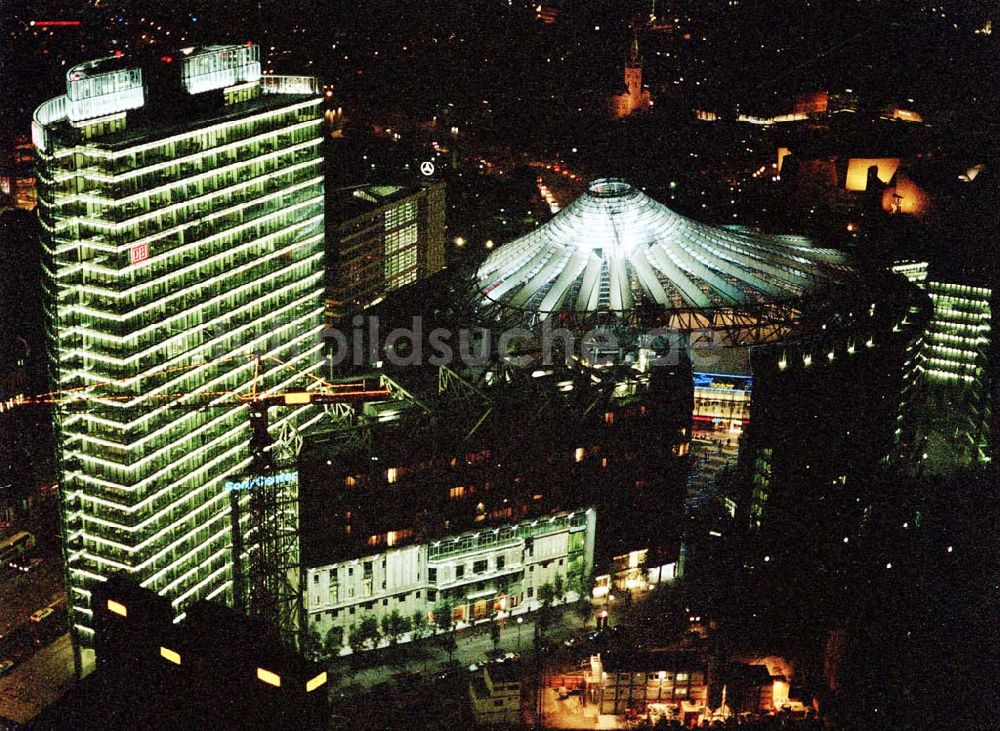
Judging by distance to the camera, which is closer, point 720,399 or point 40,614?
point 40,614

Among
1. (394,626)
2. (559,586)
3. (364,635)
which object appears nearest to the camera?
(364,635)

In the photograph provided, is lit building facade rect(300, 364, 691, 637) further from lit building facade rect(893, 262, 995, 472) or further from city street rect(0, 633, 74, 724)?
lit building facade rect(893, 262, 995, 472)

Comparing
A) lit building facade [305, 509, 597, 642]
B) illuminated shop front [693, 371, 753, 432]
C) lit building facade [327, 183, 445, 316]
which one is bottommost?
lit building facade [305, 509, 597, 642]

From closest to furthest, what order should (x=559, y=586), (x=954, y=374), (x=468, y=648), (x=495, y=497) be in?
(x=468, y=648), (x=495, y=497), (x=559, y=586), (x=954, y=374)

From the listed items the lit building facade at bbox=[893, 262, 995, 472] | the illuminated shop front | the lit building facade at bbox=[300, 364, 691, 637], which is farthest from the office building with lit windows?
the lit building facade at bbox=[893, 262, 995, 472]

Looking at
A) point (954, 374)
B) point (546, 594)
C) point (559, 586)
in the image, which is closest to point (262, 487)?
point (546, 594)

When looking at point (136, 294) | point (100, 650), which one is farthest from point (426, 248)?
point (100, 650)

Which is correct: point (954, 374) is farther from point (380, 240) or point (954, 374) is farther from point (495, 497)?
point (380, 240)
